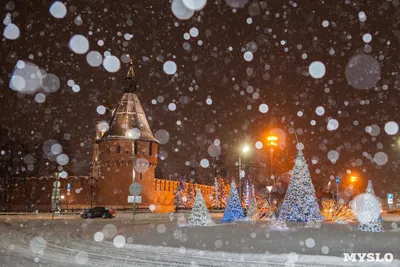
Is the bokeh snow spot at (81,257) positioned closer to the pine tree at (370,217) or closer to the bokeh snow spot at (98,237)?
the bokeh snow spot at (98,237)

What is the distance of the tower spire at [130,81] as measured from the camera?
224 ft

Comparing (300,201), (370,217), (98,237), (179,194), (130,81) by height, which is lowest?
(98,237)

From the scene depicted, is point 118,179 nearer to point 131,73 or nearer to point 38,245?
point 131,73

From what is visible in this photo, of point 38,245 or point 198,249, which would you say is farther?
point 38,245

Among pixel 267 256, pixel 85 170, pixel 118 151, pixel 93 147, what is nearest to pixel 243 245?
pixel 267 256

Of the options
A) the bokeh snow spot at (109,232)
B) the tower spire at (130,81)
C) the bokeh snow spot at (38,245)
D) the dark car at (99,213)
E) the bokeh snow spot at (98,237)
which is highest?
the tower spire at (130,81)

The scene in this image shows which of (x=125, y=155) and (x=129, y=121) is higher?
(x=129, y=121)

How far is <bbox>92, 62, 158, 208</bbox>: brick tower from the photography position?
63625 mm

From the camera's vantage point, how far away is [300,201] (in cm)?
2709

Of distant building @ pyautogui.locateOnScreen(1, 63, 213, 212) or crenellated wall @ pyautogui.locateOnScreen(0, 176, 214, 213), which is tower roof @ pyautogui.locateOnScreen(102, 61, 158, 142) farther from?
crenellated wall @ pyautogui.locateOnScreen(0, 176, 214, 213)

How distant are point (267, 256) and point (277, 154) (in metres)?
48.6

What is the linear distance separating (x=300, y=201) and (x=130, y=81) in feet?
151

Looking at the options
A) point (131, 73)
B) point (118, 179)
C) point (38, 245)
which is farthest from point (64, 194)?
point (38, 245)

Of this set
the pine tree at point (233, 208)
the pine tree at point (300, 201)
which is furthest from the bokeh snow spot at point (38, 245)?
the pine tree at point (233, 208)
